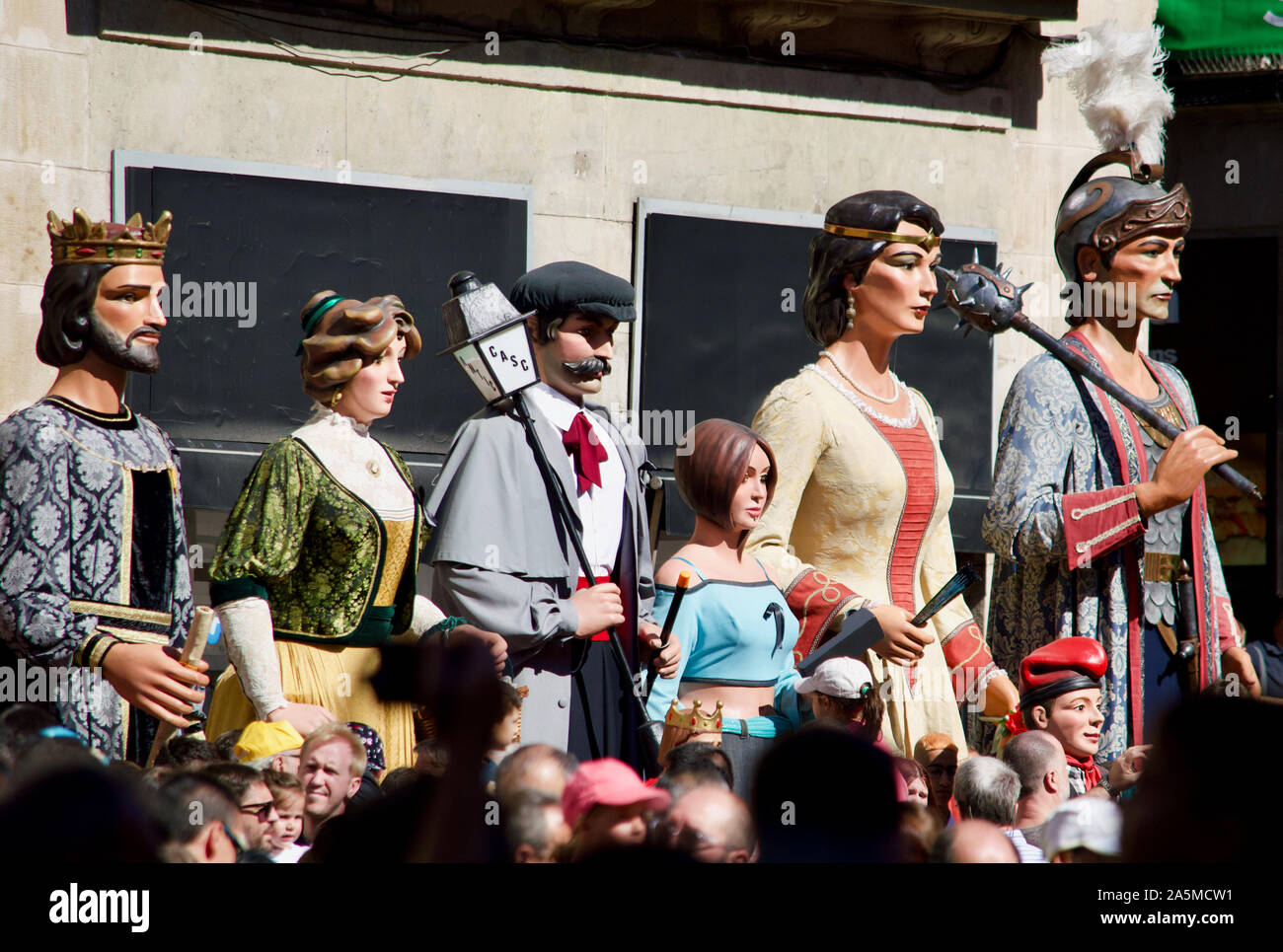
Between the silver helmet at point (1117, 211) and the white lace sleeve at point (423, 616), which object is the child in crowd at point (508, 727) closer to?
the white lace sleeve at point (423, 616)

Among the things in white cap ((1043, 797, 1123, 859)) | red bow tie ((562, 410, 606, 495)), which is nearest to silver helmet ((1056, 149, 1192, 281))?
red bow tie ((562, 410, 606, 495))

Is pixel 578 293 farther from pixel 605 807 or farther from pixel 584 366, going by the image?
pixel 605 807

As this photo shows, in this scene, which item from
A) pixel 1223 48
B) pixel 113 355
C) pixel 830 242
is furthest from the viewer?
pixel 1223 48

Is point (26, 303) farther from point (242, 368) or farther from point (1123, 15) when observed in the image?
point (1123, 15)

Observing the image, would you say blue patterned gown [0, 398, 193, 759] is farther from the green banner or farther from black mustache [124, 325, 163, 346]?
the green banner

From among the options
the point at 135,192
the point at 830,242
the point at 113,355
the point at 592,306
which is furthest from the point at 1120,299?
the point at 135,192

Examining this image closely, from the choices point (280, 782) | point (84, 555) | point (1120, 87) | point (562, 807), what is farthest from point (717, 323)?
point (562, 807)

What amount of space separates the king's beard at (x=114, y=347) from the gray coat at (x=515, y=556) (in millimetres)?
801

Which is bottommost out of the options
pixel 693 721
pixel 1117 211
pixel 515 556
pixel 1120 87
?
pixel 693 721

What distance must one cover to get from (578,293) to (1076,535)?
1.69 metres

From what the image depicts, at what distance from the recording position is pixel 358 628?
4730mm

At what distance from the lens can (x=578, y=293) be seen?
4.99m

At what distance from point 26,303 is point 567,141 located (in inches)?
93.0

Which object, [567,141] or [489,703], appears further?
[567,141]
